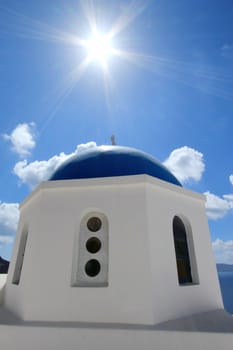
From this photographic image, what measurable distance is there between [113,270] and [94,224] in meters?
1.06

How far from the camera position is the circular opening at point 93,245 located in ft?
14.8

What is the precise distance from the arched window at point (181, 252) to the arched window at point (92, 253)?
65.6 inches

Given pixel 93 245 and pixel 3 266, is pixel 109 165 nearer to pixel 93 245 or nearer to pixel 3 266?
pixel 93 245

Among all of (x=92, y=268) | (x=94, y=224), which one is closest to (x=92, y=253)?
(x=92, y=268)

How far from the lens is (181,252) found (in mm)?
4969

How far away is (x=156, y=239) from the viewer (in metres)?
4.21

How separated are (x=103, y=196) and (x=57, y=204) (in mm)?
1001

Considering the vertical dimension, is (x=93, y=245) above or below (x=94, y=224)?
below

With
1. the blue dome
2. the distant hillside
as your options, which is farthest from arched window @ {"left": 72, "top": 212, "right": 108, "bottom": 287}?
the distant hillside

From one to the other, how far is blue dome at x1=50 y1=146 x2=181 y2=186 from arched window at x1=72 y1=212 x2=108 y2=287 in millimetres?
1015

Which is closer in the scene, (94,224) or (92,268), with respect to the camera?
(92,268)

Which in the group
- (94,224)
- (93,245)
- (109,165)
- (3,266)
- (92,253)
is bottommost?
(92,253)

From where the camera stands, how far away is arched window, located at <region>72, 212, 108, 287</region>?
13.9ft

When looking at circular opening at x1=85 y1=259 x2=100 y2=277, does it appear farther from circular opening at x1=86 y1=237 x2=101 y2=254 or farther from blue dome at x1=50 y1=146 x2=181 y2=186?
blue dome at x1=50 y1=146 x2=181 y2=186
